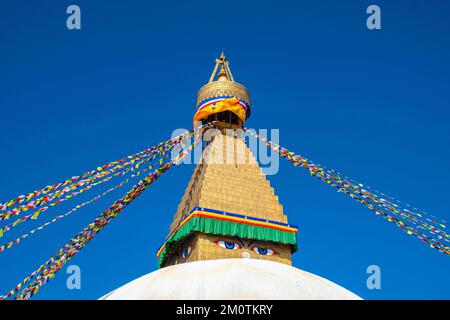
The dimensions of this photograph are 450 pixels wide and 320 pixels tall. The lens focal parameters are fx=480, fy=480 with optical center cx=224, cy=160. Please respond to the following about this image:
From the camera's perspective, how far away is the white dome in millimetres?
6809

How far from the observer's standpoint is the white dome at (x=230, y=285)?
681cm

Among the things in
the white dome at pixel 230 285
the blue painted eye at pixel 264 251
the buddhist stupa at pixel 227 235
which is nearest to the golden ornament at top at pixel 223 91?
the buddhist stupa at pixel 227 235

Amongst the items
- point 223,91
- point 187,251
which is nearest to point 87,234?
point 187,251

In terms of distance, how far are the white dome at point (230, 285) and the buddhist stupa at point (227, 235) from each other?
0.02 m

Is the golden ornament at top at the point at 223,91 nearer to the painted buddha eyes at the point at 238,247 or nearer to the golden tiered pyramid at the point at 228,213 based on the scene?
the golden tiered pyramid at the point at 228,213

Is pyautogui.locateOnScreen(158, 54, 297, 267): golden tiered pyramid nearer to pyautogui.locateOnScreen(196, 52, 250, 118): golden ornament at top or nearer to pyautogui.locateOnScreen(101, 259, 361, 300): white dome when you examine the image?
pyautogui.locateOnScreen(196, 52, 250, 118): golden ornament at top

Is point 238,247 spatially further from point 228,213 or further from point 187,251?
point 187,251

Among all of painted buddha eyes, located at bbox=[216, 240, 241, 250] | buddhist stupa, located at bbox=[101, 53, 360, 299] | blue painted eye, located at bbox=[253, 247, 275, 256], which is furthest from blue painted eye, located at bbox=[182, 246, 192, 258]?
blue painted eye, located at bbox=[253, 247, 275, 256]

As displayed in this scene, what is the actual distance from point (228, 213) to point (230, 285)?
5.03m

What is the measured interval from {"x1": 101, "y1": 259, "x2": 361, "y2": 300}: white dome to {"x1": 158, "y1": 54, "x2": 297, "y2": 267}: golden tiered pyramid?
328 centimetres
